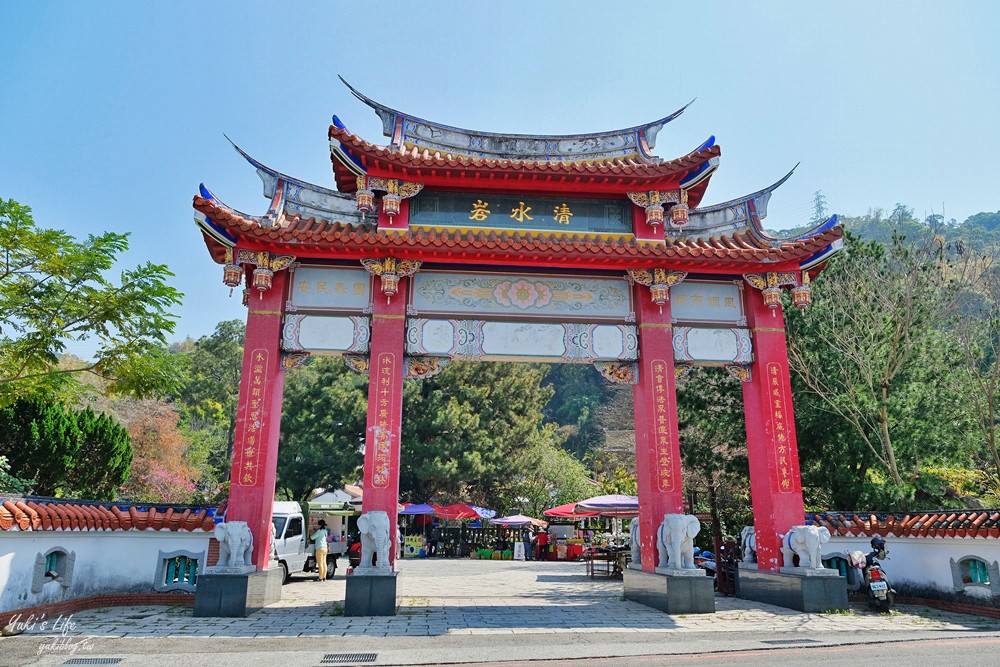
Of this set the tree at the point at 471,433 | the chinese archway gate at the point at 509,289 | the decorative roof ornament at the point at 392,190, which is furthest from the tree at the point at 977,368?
the tree at the point at 471,433

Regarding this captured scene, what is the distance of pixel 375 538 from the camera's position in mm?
9867

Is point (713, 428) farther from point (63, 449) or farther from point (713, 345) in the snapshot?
point (63, 449)

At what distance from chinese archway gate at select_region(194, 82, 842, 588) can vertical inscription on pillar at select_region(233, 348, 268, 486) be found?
0.02 m

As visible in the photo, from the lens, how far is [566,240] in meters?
11.5

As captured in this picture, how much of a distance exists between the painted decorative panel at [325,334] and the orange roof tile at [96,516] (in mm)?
3158

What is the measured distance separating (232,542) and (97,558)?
2.43 meters

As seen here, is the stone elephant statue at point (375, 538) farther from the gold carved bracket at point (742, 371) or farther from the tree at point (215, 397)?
the tree at point (215, 397)

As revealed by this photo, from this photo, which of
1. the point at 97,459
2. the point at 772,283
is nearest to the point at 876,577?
the point at 772,283

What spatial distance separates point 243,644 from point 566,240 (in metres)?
7.85

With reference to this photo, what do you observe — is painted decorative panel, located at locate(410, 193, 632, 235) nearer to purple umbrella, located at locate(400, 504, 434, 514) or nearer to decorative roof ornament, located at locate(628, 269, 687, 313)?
decorative roof ornament, located at locate(628, 269, 687, 313)

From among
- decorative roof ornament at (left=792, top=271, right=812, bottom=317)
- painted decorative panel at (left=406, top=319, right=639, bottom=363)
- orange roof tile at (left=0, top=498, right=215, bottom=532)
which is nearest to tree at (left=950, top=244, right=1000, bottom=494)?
decorative roof ornament at (left=792, top=271, right=812, bottom=317)

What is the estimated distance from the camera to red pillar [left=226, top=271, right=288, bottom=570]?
33.6 ft

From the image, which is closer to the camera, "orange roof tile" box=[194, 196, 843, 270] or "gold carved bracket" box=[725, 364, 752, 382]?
"orange roof tile" box=[194, 196, 843, 270]

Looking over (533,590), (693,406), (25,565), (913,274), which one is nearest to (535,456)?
(693,406)
